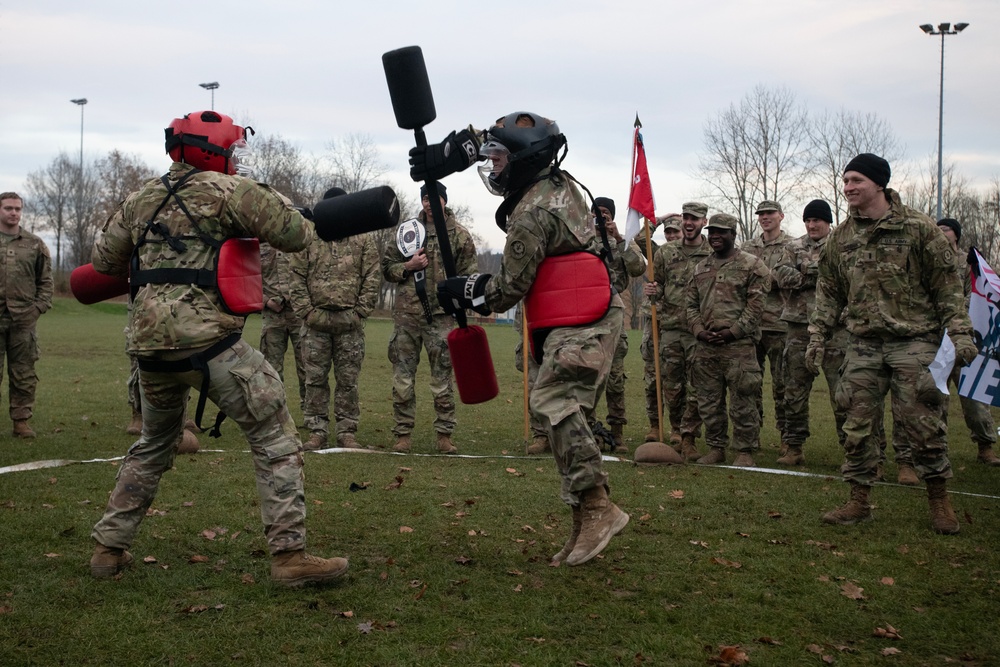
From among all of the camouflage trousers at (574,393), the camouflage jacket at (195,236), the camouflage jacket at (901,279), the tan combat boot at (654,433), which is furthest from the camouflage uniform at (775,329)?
the camouflage jacket at (195,236)

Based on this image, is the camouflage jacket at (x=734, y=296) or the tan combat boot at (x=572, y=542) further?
the camouflage jacket at (x=734, y=296)

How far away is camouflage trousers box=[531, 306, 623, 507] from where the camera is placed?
18.2 feet

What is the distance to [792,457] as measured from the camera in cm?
993

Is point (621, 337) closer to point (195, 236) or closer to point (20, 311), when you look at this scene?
point (195, 236)

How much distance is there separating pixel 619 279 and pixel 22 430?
21.7 ft

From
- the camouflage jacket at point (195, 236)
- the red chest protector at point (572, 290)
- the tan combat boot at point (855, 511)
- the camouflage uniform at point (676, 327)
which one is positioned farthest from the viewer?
the camouflage uniform at point (676, 327)

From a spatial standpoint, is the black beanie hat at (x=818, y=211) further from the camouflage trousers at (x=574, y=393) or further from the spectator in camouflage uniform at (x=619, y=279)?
the camouflage trousers at (x=574, y=393)

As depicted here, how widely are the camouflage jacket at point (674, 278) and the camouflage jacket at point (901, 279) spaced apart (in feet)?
12.0

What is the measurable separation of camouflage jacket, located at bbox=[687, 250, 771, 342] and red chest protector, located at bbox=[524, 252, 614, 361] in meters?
4.39

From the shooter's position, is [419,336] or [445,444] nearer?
[445,444]

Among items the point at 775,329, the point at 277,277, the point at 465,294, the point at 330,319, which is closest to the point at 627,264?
the point at 775,329

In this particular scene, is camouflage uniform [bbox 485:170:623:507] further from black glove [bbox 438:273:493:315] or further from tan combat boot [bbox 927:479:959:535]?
tan combat boot [bbox 927:479:959:535]

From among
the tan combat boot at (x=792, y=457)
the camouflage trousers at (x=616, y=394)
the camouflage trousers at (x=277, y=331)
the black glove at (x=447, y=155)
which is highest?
the black glove at (x=447, y=155)

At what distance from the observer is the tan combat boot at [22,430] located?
405 inches
